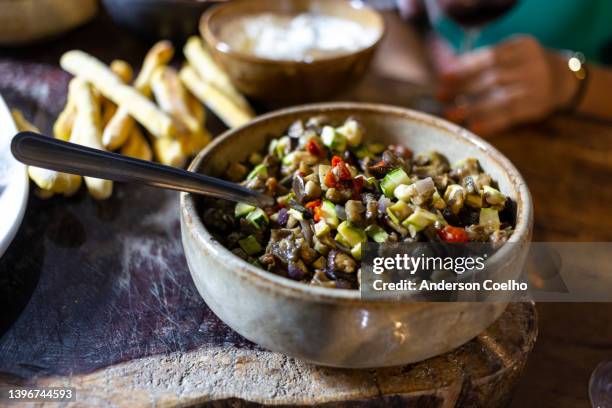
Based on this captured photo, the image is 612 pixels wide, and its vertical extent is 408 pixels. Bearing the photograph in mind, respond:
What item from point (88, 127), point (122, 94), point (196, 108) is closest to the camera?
point (88, 127)

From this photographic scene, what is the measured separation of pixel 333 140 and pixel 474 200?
36 cm

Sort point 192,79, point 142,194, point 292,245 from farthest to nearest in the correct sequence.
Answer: point 192,79 → point 142,194 → point 292,245

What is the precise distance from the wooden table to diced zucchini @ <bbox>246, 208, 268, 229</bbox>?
227 mm

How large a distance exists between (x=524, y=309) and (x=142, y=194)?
Result: 1.04 meters

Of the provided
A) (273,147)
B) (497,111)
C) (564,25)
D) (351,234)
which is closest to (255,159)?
(273,147)

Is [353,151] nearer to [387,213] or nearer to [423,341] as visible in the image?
[387,213]

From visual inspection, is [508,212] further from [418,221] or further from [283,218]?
[283,218]

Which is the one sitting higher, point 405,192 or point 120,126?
point 405,192

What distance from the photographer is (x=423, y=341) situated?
947 mm

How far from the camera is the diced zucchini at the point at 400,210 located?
42.6 inches

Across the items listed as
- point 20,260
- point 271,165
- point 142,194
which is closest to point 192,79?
point 142,194

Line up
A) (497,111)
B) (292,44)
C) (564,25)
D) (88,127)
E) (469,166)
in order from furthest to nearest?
1. (564,25)
2. (497,111)
3. (292,44)
4. (88,127)
5. (469,166)

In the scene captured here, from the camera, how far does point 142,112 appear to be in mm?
1618

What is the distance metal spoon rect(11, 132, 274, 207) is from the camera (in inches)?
37.4
